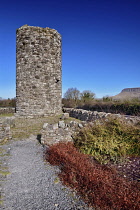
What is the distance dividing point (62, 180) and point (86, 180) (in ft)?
2.00

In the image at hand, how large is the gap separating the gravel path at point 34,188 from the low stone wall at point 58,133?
4.05 feet

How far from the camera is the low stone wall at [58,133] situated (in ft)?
20.7

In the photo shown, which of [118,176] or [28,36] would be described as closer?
[118,176]

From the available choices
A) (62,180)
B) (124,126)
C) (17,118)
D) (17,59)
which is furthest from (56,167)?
(17,59)

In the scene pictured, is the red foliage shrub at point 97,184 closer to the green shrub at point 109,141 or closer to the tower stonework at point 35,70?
the green shrub at point 109,141

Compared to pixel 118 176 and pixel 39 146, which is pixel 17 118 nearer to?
pixel 39 146

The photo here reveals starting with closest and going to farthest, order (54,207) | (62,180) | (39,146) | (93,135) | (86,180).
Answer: (54,207) → (86,180) → (62,180) → (93,135) → (39,146)

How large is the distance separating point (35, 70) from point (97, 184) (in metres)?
11.8

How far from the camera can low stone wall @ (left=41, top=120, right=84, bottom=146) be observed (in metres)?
6.31

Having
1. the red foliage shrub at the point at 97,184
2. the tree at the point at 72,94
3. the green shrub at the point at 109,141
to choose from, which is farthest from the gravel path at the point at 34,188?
the tree at the point at 72,94

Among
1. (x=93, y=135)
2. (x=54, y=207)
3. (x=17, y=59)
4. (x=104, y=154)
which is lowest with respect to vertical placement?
(x=54, y=207)

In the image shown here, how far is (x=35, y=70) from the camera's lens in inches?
537

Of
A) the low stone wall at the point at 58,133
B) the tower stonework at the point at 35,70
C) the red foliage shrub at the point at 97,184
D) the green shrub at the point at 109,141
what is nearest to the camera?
the red foliage shrub at the point at 97,184

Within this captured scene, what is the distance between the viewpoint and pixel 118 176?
3.69 meters
